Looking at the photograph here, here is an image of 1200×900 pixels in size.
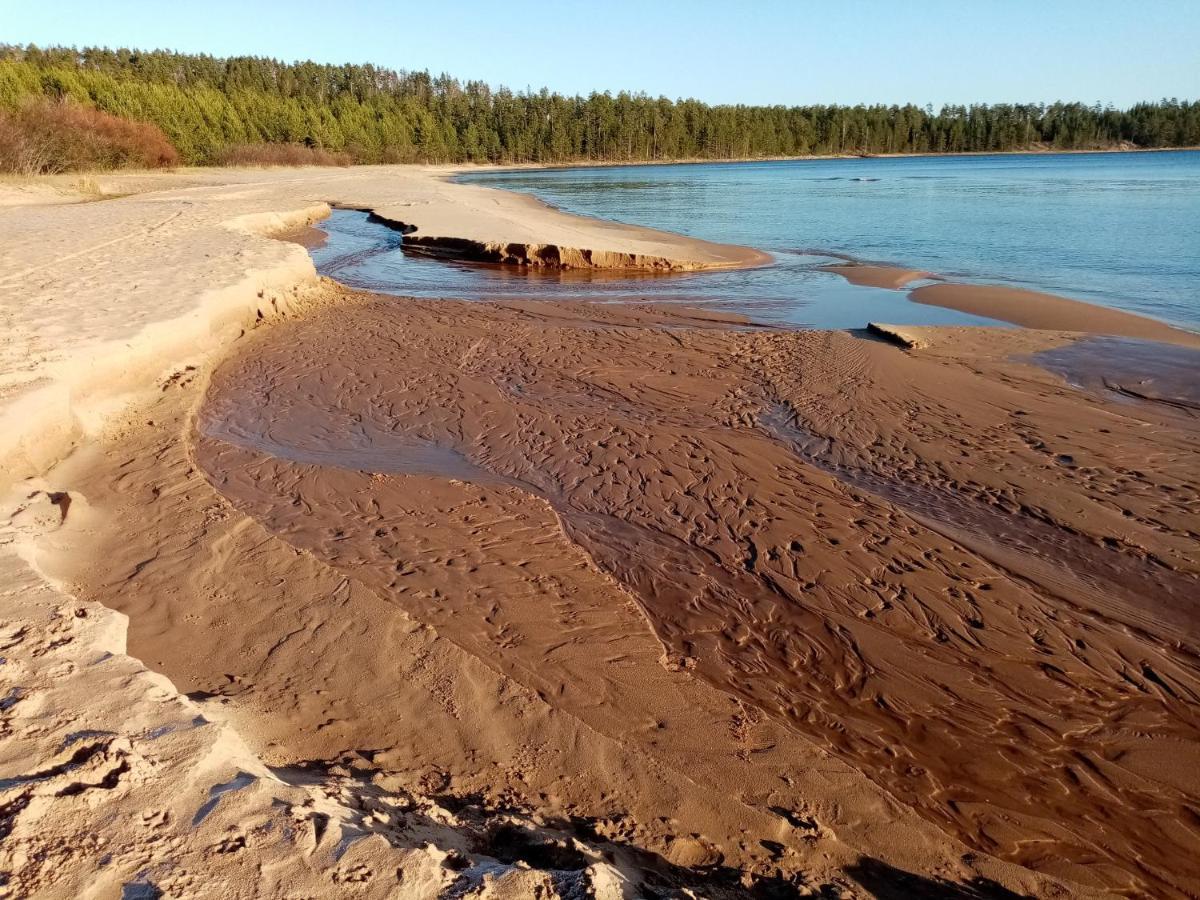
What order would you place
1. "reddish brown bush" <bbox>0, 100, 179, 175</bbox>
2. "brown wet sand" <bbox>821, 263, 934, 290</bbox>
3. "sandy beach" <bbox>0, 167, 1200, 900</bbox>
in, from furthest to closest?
"reddish brown bush" <bbox>0, 100, 179, 175</bbox>
"brown wet sand" <bbox>821, 263, 934, 290</bbox>
"sandy beach" <bbox>0, 167, 1200, 900</bbox>

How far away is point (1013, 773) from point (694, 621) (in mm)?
1739

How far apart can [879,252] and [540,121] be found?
3422 inches

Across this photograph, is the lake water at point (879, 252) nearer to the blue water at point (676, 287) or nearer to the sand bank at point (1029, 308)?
the blue water at point (676, 287)

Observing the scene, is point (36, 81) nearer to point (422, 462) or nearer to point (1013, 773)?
point (422, 462)

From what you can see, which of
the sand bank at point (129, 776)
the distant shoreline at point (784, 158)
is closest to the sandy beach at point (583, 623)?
the sand bank at point (129, 776)

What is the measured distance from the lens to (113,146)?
36656 mm

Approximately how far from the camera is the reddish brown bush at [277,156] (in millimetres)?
51156

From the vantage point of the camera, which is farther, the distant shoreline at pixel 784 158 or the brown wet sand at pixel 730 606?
the distant shoreline at pixel 784 158

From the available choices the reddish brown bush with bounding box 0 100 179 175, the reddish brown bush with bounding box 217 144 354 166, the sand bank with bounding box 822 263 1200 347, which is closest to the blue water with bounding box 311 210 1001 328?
the sand bank with bounding box 822 263 1200 347

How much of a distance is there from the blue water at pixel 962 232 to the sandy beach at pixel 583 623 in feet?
19.9

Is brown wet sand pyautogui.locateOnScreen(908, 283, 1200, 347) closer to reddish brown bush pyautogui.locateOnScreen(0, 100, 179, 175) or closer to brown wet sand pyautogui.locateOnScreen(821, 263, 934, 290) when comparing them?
brown wet sand pyautogui.locateOnScreen(821, 263, 934, 290)

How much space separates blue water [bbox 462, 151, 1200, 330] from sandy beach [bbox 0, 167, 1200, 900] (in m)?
6.06

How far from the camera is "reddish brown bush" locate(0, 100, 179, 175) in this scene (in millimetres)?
28312

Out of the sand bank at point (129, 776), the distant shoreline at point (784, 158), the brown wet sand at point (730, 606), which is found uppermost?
the distant shoreline at point (784, 158)
